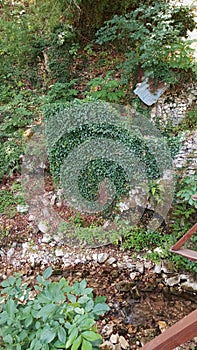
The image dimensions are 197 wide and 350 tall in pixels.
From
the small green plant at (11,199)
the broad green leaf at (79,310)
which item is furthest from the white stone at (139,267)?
the broad green leaf at (79,310)

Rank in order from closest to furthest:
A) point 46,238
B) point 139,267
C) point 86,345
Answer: point 86,345 → point 139,267 → point 46,238

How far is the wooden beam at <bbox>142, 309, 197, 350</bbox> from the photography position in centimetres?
83

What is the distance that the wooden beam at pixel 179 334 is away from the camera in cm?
83

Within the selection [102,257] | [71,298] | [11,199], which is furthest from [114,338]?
[11,199]

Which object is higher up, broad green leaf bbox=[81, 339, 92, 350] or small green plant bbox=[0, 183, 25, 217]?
broad green leaf bbox=[81, 339, 92, 350]

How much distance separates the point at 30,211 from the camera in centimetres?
379

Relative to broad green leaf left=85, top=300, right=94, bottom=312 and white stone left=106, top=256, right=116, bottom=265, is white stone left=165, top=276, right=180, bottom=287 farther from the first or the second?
broad green leaf left=85, top=300, right=94, bottom=312

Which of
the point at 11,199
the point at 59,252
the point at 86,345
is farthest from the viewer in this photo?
the point at 11,199

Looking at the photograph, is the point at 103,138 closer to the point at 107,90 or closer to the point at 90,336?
the point at 107,90

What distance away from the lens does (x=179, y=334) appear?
852 millimetres

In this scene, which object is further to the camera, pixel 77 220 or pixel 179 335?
pixel 77 220

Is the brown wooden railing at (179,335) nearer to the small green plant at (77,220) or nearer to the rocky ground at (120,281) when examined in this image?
the rocky ground at (120,281)

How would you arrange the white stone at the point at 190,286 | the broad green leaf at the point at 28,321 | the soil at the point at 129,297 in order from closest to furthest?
the broad green leaf at the point at 28,321, the soil at the point at 129,297, the white stone at the point at 190,286

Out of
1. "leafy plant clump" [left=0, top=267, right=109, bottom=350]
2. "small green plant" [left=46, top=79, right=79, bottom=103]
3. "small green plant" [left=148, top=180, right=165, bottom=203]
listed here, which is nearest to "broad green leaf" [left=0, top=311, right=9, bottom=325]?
"leafy plant clump" [left=0, top=267, right=109, bottom=350]
